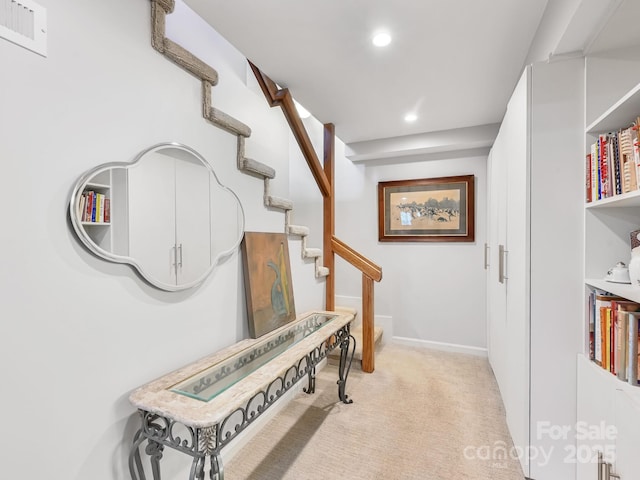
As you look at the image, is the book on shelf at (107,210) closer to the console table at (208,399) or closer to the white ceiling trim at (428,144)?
the console table at (208,399)

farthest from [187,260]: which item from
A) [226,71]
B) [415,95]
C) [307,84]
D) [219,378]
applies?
[415,95]

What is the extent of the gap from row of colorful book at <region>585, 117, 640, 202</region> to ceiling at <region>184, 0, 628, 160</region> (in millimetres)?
498

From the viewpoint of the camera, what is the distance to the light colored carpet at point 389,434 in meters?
1.68

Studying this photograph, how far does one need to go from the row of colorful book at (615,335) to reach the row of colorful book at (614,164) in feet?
1.55

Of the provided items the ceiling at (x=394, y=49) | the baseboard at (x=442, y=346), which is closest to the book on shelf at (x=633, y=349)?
the ceiling at (x=394, y=49)

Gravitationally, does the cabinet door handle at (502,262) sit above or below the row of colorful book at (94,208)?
below

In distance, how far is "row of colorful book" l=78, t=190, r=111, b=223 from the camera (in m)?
1.09

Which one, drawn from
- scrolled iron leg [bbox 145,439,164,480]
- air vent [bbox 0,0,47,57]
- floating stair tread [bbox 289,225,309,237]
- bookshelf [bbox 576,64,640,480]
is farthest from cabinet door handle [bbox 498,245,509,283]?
air vent [bbox 0,0,47,57]

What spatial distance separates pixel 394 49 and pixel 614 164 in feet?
4.29

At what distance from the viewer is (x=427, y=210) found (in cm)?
357

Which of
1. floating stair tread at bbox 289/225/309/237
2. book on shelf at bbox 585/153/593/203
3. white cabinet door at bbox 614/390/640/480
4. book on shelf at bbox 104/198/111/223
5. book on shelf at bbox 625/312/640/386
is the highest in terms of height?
book on shelf at bbox 585/153/593/203

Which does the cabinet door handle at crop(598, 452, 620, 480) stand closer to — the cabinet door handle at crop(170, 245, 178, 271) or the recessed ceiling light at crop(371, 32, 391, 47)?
the cabinet door handle at crop(170, 245, 178, 271)

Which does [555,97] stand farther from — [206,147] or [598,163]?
[206,147]

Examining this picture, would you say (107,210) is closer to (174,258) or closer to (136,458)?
(174,258)
